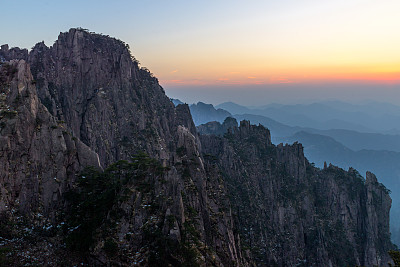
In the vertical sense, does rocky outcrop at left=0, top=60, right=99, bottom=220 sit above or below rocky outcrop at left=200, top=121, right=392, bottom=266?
above

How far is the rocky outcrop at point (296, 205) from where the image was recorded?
7581 cm

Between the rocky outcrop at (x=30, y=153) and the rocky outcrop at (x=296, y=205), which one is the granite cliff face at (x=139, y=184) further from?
the rocky outcrop at (x=296, y=205)

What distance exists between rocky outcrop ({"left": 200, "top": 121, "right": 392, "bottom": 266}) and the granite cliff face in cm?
38

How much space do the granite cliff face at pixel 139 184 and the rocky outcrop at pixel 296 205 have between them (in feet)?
1.24

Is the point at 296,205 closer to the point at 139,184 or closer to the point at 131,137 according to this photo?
the point at 131,137

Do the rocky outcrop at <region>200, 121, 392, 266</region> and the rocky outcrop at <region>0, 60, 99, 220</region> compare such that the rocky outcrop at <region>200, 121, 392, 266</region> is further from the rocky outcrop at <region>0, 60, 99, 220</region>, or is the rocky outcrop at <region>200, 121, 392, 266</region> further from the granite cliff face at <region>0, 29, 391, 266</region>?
the rocky outcrop at <region>0, 60, 99, 220</region>

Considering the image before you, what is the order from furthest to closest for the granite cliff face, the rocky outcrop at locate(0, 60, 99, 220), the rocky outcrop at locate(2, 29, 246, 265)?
the rocky outcrop at locate(0, 60, 99, 220) → the granite cliff face → the rocky outcrop at locate(2, 29, 246, 265)

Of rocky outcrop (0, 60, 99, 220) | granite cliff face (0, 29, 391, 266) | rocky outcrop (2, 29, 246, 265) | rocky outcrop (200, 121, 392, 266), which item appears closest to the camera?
rocky outcrop (2, 29, 246, 265)

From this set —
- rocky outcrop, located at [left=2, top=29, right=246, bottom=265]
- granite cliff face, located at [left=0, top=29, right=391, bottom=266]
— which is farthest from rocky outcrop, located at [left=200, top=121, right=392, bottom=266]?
rocky outcrop, located at [left=2, top=29, right=246, bottom=265]

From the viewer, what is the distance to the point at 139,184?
34.2 m

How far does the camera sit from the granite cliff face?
30.0m

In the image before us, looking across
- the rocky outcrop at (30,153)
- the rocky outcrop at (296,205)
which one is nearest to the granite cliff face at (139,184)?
the rocky outcrop at (30,153)

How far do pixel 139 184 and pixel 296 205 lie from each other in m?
66.3

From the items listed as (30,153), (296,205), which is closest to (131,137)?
(30,153)
